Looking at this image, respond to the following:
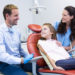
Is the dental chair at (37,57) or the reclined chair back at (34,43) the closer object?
the dental chair at (37,57)

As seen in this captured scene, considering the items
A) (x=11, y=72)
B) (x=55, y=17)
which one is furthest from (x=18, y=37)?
(x=55, y=17)

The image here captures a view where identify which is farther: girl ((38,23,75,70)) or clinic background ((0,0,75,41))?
clinic background ((0,0,75,41))

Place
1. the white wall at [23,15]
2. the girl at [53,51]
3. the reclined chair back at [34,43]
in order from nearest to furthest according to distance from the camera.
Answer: the girl at [53,51]
the reclined chair back at [34,43]
the white wall at [23,15]

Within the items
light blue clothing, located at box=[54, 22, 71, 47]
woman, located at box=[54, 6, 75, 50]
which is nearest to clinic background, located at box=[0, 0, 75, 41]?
woman, located at box=[54, 6, 75, 50]

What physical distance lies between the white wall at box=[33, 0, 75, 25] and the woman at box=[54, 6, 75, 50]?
1.07 metres

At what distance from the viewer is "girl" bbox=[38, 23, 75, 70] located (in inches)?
78.7

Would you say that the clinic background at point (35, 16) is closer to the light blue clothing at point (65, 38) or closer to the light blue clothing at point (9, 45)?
the light blue clothing at point (65, 38)

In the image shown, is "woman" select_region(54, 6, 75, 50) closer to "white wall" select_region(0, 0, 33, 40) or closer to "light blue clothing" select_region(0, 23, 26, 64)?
"light blue clothing" select_region(0, 23, 26, 64)

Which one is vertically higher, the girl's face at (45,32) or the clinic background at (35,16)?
the clinic background at (35,16)

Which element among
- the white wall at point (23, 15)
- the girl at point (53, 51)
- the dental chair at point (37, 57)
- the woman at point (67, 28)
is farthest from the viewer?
the white wall at point (23, 15)

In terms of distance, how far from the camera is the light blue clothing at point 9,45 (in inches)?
69.9

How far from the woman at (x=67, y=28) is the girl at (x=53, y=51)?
0.60ft

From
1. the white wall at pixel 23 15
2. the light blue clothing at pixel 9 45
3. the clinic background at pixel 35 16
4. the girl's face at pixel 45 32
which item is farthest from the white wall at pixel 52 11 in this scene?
the light blue clothing at pixel 9 45

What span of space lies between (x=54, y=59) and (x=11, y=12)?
A: 29.6 inches
